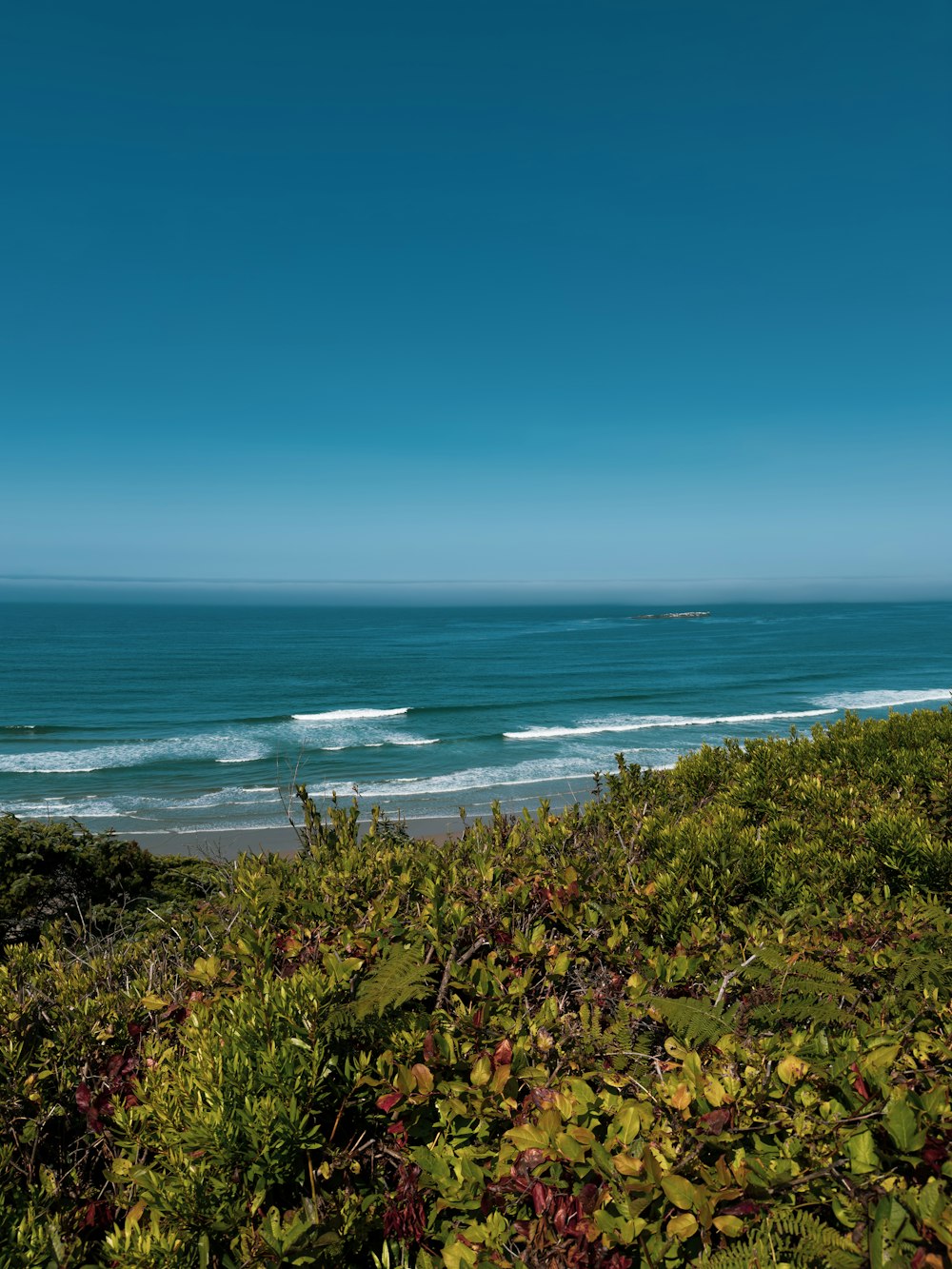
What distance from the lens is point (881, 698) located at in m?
42.8

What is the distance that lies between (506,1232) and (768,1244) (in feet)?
1.84

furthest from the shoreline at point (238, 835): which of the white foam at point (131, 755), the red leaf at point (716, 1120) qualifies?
the red leaf at point (716, 1120)

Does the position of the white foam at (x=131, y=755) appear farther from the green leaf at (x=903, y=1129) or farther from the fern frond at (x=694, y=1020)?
the green leaf at (x=903, y=1129)

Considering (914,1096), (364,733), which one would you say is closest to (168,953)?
(914,1096)

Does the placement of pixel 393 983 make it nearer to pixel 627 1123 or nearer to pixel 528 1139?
pixel 528 1139

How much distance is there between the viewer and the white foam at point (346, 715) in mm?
39875

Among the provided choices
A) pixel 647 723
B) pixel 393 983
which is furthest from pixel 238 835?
pixel 647 723

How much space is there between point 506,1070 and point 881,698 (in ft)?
157

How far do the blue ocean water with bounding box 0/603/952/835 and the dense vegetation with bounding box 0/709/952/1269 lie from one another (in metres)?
1.56

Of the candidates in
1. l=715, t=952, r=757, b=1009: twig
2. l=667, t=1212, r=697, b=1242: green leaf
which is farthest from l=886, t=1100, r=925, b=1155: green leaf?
l=715, t=952, r=757, b=1009: twig

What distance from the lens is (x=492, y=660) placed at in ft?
213

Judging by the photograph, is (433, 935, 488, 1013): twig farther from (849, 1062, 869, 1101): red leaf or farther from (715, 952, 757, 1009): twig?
(849, 1062, 869, 1101): red leaf

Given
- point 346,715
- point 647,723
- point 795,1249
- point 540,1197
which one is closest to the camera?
point 795,1249

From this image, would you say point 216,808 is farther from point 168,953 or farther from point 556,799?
point 168,953
